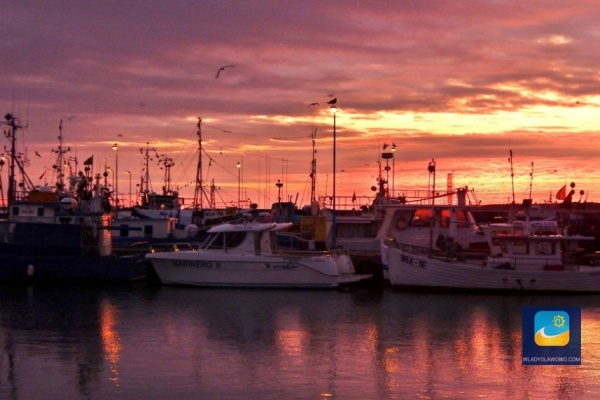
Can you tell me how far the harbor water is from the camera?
63.3 ft

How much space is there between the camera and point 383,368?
21484 mm

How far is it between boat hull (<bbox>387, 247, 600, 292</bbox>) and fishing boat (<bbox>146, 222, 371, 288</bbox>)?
2.34 meters

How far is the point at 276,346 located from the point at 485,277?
1459cm

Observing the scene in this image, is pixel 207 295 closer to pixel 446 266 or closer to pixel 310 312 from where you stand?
pixel 310 312

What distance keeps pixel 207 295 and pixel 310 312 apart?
6.03 m

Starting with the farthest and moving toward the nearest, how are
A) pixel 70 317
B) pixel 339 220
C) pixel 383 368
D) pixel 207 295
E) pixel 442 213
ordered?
pixel 339 220 → pixel 442 213 → pixel 207 295 → pixel 70 317 → pixel 383 368

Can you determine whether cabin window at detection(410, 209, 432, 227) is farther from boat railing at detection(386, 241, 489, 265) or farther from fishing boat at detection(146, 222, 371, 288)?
fishing boat at detection(146, 222, 371, 288)

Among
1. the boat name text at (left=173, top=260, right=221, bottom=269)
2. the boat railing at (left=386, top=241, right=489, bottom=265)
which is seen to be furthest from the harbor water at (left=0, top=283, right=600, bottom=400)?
the boat railing at (left=386, top=241, right=489, bottom=265)

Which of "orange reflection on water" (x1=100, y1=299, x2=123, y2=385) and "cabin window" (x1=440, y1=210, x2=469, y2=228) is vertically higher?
"cabin window" (x1=440, y1=210, x2=469, y2=228)

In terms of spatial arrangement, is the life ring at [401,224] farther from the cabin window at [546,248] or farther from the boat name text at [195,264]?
the boat name text at [195,264]

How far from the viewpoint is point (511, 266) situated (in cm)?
3716

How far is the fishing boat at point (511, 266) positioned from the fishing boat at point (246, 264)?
83.0 inches

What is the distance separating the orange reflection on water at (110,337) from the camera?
2136 centimetres

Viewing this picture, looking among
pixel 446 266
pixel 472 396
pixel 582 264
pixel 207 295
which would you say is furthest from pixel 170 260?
pixel 472 396
